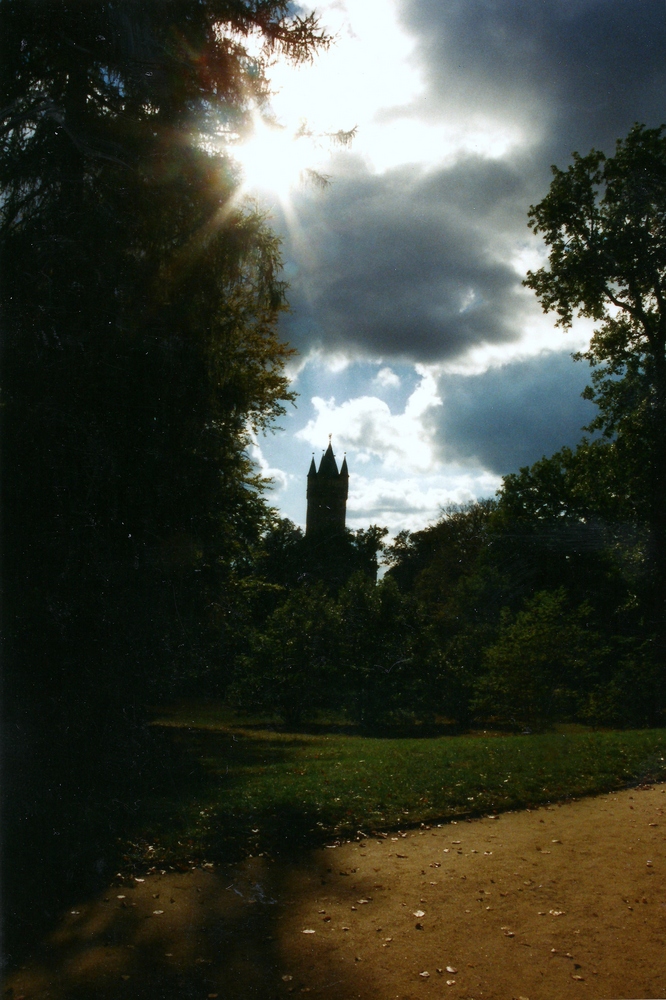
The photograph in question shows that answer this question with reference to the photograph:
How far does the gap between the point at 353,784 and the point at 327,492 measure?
79582 millimetres

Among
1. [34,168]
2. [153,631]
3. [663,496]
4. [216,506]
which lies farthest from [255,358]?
[663,496]

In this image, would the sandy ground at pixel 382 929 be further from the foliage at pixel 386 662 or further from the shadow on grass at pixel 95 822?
the foliage at pixel 386 662

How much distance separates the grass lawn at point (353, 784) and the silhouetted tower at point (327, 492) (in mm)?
70994

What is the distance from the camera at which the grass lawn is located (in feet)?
24.0

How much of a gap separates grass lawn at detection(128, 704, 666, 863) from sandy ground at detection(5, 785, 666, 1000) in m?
0.56

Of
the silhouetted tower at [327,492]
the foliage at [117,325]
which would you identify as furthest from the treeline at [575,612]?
the silhouetted tower at [327,492]

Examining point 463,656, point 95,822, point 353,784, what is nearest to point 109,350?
point 95,822

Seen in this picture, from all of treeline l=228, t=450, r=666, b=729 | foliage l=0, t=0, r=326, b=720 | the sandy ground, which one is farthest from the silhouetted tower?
the sandy ground

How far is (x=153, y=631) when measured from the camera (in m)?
9.21

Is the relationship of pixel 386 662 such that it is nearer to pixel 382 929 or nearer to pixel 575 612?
pixel 575 612

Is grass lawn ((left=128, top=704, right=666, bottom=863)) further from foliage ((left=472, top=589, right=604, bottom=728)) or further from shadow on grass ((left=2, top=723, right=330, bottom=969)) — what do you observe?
foliage ((left=472, top=589, right=604, bottom=728))

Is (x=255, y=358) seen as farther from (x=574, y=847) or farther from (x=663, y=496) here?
(x=663, y=496)

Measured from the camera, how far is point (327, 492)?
89.0 meters

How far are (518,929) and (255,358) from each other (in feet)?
38.3
